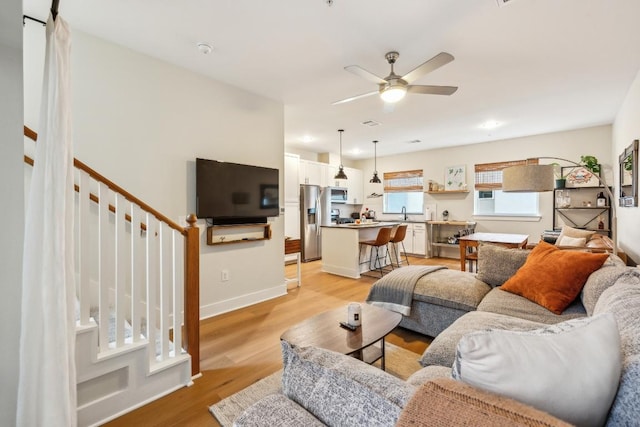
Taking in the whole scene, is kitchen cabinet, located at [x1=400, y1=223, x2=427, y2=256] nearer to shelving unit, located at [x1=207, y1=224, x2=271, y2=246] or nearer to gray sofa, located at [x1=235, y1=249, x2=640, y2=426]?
shelving unit, located at [x1=207, y1=224, x2=271, y2=246]

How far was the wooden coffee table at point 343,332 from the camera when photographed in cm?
170

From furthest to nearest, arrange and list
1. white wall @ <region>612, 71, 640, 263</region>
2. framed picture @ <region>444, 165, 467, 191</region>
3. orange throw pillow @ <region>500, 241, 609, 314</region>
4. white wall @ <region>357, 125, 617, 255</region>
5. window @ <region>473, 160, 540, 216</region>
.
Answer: framed picture @ <region>444, 165, 467, 191</region>, window @ <region>473, 160, 540, 216</region>, white wall @ <region>357, 125, 617, 255</region>, white wall @ <region>612, 71, 640, 263</region>, orange throw pillow @ <region>500, 241, 609, 314</region>

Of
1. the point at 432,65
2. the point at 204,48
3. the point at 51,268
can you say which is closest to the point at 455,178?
the point at 432,65

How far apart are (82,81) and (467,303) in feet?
11.9

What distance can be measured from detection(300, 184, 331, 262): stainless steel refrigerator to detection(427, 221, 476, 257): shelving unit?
2465 millimetres

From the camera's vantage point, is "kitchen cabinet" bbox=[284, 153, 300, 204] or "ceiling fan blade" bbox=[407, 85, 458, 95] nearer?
"ceiling fan blade" bbox=[407, 85, 458, 95]

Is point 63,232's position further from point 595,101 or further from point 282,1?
point 595,101

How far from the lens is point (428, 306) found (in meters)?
2.63

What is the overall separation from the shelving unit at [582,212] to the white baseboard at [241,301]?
16.9 feet

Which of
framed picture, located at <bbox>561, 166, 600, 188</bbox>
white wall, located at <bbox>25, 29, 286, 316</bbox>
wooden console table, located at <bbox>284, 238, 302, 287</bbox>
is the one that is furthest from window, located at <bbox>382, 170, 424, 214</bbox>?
white wall, located at <bbox>25, 29, 286, 316</bbox>

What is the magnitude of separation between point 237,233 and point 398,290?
192cm

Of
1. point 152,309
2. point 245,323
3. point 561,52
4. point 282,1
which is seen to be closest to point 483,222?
point 561,52

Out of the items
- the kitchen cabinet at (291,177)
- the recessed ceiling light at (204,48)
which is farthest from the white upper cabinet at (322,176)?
the recessed ceiling light at (204,48)

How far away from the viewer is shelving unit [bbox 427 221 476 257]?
636 centimetres
